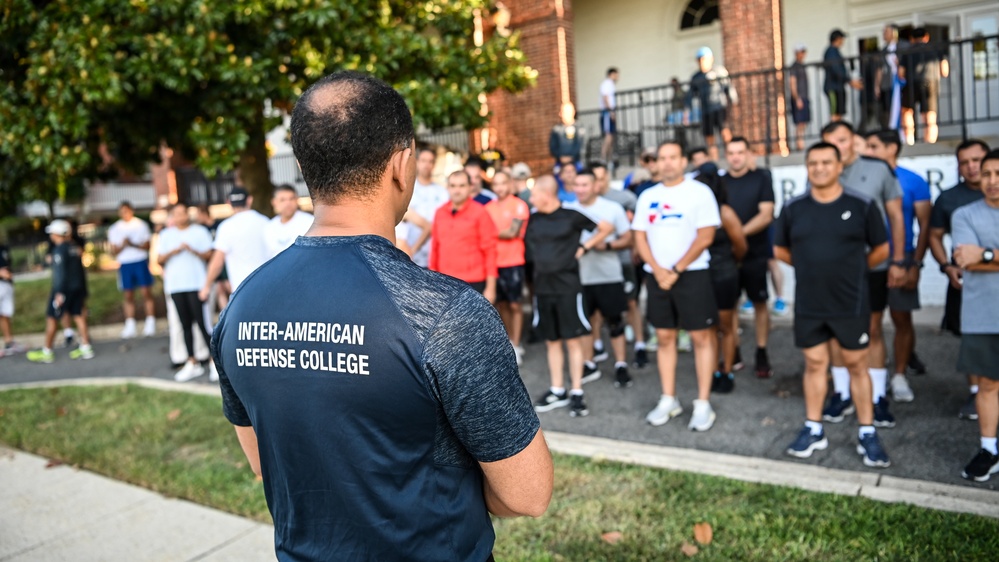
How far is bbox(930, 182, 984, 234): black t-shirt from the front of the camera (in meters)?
5.74

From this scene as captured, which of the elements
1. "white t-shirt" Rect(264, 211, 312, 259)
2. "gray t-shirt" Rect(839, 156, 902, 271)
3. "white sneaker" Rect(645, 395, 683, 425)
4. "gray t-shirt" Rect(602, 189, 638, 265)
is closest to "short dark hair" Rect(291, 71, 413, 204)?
"white sneaker" Rect(645, 395, 683, 425)

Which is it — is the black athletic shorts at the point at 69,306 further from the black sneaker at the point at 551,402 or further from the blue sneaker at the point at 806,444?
the blue sneaker at the point at 806,444

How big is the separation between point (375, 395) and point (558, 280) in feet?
16.7

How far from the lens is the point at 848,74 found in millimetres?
11898

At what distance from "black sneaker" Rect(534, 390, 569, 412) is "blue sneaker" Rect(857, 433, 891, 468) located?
2514 millimetres

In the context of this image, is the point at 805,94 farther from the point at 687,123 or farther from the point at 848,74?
the point at 687,123

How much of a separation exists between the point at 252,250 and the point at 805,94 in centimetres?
855

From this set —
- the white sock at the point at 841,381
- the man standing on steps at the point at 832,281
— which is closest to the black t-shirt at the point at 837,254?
the man standing on steps at the point at 832,281

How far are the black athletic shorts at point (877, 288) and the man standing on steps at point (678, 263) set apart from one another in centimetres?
118

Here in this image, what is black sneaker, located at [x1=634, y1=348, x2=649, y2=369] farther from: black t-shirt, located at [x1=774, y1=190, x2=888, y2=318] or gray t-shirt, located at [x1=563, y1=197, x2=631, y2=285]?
black t-shirt, located at [x1=774, y1=190, x2=888, y2=318]

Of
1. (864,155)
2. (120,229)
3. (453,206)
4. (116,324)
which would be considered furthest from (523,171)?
(116,324)

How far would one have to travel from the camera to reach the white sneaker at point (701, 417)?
5848 millimetres

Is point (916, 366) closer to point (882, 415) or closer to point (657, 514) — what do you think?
point (882, 415)

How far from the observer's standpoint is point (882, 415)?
18.7 feet
